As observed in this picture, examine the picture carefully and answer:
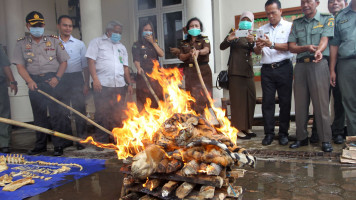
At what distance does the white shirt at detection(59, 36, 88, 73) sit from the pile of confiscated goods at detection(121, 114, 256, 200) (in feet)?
11.9

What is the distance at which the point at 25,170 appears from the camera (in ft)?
13.7

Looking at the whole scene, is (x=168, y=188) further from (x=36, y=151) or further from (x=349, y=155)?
(x=36, y=151)

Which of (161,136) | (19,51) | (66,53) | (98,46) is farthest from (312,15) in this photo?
(19,51)

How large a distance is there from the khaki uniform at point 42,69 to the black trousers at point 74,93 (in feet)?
0.84

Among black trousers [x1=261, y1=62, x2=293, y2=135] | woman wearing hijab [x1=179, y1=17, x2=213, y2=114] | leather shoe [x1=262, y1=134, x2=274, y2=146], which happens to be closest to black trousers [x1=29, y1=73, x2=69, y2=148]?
woman wearing hijab [x1=179, y1=17, x2=213, y2=114]

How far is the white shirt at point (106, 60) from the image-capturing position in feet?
18.9

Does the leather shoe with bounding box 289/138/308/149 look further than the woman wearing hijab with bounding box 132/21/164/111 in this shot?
No

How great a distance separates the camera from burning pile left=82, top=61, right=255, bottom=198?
261cm

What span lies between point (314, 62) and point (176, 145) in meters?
2.91

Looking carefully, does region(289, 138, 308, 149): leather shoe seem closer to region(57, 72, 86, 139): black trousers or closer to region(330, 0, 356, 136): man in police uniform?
region(330, 0, 356, 136): man in police uniform

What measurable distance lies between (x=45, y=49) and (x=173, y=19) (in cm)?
454

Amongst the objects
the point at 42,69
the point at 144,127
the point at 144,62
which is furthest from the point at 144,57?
the point at 144,127

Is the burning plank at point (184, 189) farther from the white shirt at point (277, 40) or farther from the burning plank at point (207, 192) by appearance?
the white shirt at point (277, 40)

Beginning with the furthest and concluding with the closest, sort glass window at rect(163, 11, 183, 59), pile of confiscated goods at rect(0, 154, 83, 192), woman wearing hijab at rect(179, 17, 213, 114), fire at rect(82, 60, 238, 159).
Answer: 1. glass window at rect(163, 11, 183, 59)
2. woman wearing hijab at rect(179, 17, 213, 114)
3. pile of confiscated goods at rect(0, 154, 83, 192)
4. fire at rect(82, 60, 238, 159)
